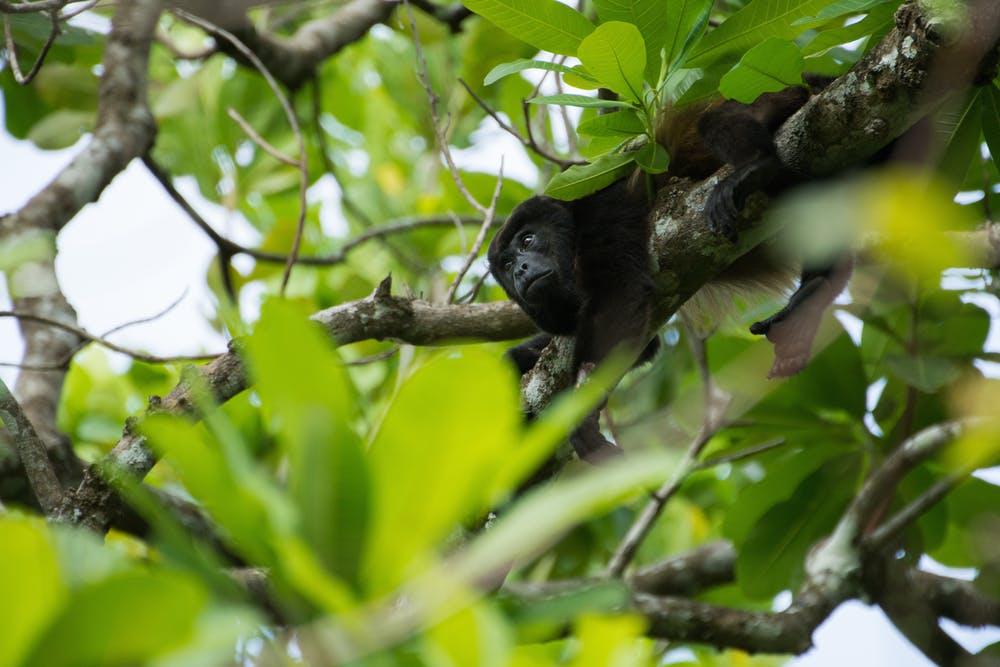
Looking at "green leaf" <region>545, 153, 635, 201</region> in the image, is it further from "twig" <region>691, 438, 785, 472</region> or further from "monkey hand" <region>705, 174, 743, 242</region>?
"twig" <region>691, 438, 785, 472</region>

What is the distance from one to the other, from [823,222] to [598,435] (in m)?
2.05

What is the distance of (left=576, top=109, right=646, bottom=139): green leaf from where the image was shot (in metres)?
2.44

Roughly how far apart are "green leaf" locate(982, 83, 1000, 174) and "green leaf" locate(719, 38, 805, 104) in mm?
539

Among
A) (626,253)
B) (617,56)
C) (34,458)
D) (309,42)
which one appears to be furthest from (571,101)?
(309,42)

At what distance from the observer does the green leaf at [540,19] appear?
236 cm

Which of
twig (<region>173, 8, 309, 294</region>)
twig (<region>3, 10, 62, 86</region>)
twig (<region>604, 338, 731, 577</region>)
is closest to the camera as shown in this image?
twig (<region>3, 10, 62, 86</region>)

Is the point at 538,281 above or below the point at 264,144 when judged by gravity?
below

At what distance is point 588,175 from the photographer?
8.28 feet

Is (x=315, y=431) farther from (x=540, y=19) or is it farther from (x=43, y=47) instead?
(x=43, y=47)

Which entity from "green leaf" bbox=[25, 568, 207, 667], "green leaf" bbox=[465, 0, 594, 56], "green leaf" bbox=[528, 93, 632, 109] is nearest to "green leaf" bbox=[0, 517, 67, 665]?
"green leaf" bbox=[25, 568, 207, 667]

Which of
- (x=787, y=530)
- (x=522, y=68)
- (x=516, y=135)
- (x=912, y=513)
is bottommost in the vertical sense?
(x=787, y=530)

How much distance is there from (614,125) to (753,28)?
1.32 feet

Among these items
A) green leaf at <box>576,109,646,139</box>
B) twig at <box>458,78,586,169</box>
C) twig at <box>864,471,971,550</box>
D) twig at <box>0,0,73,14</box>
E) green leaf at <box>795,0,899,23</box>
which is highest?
green leaf at <box>795,0,899,23</box>

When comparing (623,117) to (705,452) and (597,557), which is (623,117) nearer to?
(705,452)
